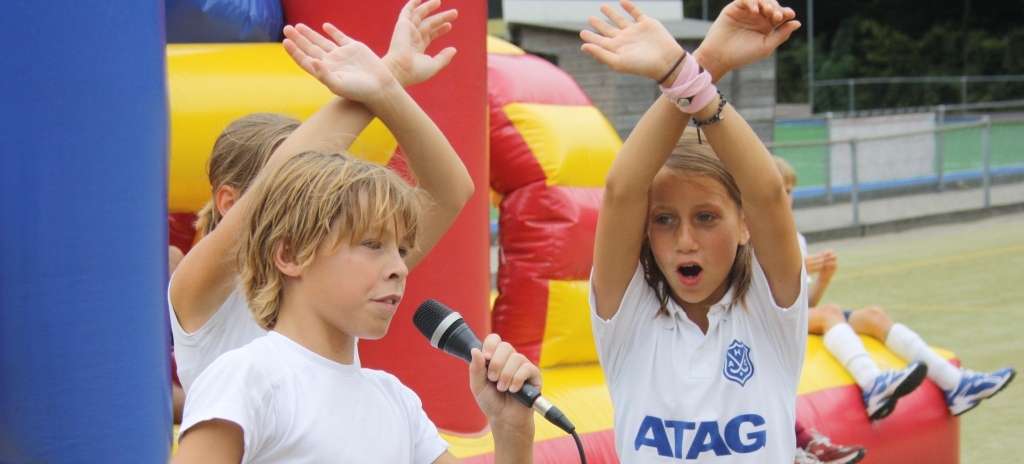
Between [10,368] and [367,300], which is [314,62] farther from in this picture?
[10,368]

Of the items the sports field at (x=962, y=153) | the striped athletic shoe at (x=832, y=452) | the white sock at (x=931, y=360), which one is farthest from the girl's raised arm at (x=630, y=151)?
the sports field at (x=962, y=153)

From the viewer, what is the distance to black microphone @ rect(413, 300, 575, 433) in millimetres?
1438

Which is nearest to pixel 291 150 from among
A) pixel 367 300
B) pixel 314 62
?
pixel 314 62

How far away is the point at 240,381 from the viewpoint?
1.36 m

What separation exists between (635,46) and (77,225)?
990 millimetres

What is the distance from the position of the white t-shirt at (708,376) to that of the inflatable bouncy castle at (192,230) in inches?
2.4

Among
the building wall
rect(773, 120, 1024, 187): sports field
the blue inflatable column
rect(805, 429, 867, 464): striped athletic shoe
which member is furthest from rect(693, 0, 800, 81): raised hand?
rect(773, 120, 1024, 187): sports field

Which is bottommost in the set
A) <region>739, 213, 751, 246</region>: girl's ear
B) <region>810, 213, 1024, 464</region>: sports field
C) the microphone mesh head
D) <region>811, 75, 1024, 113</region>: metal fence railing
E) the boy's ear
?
<region>810, 213, 1024, 464</region>: sports field

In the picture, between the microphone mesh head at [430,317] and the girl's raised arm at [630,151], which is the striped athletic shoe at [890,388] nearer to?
the girl's raised arm at [630,151]

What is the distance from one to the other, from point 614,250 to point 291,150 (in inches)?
24.9

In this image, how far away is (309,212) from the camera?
145 cm

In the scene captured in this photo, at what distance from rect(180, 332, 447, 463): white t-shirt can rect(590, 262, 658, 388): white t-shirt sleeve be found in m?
0.64

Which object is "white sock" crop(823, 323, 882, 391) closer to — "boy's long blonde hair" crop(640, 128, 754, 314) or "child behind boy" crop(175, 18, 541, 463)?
"boy's long blonde hair" crop(640, 128, 754, 314)

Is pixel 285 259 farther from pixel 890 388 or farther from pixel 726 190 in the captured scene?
pixel 890 388
